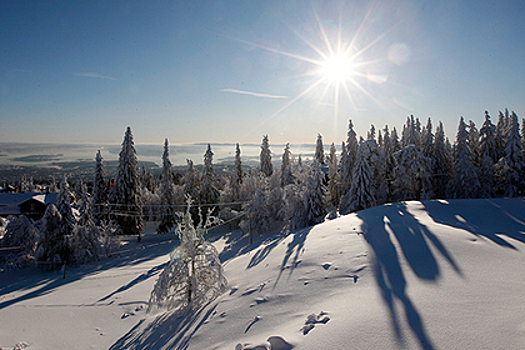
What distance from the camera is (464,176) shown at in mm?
27281

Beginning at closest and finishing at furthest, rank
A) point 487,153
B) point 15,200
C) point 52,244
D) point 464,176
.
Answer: point 52,244
point 464,176
point 487,153
point 15,200

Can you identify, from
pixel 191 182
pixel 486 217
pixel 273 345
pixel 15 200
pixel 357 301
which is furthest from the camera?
pixel 15 200

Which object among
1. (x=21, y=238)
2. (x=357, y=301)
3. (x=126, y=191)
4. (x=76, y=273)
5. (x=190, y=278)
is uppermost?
(x=357, y=301)

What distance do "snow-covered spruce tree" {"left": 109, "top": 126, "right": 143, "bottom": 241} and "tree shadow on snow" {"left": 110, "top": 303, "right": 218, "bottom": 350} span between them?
24.8 metres

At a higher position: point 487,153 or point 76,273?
point 487,153

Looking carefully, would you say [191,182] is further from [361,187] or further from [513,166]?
[513,166]

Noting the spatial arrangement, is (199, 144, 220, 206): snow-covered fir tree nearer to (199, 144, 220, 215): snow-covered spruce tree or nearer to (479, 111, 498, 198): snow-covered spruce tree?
(199, 144, 220, 215): snow-covered spruce tree

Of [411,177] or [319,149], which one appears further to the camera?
[319,149]

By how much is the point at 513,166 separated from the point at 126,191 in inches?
1668

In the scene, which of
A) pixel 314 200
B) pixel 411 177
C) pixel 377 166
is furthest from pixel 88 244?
pixel 411 177

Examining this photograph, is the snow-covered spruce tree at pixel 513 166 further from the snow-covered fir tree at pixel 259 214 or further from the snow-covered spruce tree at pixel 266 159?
the snow-covered spruce tree at pixel 266 159

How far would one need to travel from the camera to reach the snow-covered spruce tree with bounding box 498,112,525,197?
2611 centimetres

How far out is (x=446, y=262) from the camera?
6.08 m

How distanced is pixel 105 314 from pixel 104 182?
88.4 ft
